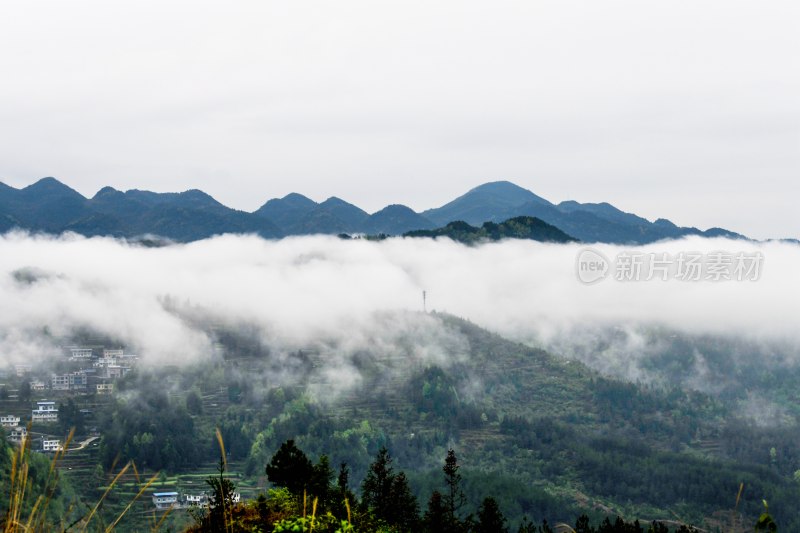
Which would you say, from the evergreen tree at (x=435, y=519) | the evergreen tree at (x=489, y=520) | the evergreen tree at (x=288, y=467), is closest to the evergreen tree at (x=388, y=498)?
the evergreen tree at (x=435, y=519)

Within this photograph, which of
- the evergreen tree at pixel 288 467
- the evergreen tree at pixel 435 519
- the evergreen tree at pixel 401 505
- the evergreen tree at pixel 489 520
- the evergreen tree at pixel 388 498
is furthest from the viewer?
the evergreen tree at pixel 489 520

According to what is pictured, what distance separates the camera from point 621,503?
188625 mm

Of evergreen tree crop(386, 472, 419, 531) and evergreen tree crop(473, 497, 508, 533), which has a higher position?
evergreen tree crop(386, 472, 419, 531)

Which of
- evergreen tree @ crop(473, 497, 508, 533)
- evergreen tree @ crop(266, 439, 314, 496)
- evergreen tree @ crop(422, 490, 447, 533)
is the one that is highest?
evergreen tree @ crop(266, 439, 314, 496)

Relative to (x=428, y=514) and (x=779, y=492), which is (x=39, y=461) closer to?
(x=428, y=514)

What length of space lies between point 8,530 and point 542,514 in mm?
157904

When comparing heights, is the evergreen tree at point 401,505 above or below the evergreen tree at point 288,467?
below

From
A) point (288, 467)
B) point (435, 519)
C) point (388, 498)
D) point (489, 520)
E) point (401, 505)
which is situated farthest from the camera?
point (489, 520)

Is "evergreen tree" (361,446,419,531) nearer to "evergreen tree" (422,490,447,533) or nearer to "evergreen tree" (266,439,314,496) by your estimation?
"evergreen tree" (422,490,447,533)

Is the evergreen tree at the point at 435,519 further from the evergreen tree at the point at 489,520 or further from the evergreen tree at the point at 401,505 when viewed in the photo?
the evergreen tree at the point at 489,520

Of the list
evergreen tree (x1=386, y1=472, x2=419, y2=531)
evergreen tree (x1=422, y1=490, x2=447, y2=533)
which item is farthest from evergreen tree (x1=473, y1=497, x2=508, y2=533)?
evergreen tree (x1=386, y1=472, x2=419, y2=531)

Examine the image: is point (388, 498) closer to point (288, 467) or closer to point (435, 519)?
point (435, 519)

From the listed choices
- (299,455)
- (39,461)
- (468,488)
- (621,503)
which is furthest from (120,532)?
(299,455)

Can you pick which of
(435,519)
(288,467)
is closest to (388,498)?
(435,519)
